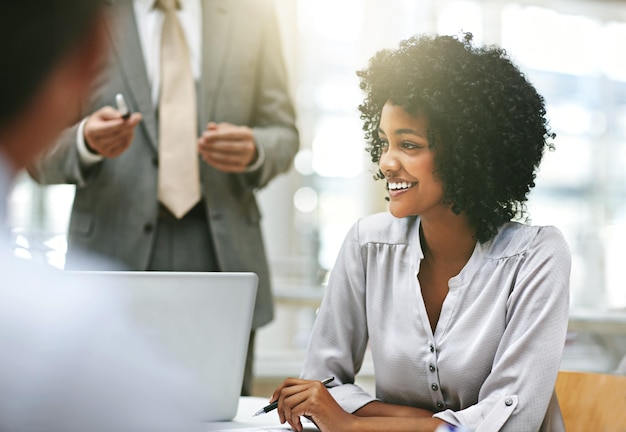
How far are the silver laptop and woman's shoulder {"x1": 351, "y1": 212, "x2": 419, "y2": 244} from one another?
1.59ft

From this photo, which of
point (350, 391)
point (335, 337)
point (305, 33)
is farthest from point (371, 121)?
point (305, 33)

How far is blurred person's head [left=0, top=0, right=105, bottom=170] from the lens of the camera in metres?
0.44

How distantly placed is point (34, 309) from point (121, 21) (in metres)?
1.42

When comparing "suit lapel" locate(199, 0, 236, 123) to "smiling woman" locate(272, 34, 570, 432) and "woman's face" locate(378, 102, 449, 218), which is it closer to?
"smiling woman" locate(272, 34, 570, 432)

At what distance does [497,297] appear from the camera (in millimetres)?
1405

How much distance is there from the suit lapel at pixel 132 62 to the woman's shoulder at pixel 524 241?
1072 mm

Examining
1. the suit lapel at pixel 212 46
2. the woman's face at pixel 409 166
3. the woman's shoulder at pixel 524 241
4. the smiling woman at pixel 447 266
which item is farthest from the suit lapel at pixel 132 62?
the woman's shoulder at pixel 524 241

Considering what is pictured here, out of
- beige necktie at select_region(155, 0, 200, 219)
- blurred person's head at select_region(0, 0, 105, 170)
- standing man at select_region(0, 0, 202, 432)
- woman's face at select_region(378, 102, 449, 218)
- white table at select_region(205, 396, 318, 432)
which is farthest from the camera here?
beige necktie at select_region(155, 0, 200, 219)

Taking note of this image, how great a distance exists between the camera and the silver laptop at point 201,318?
41.2 inches

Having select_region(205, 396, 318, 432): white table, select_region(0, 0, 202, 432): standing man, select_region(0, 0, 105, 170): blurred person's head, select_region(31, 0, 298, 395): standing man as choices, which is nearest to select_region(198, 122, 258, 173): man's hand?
select_region(31, 0, 298, 395): standing man

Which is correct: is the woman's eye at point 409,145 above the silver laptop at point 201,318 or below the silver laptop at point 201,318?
above

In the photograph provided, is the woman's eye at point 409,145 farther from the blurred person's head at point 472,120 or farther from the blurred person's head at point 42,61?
the blurred person's head at point 42,61

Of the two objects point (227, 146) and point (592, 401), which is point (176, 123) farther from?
point (592, 401)

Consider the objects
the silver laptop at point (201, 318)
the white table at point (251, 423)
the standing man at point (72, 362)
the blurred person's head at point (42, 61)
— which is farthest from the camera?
the white table at point (251, 423)
